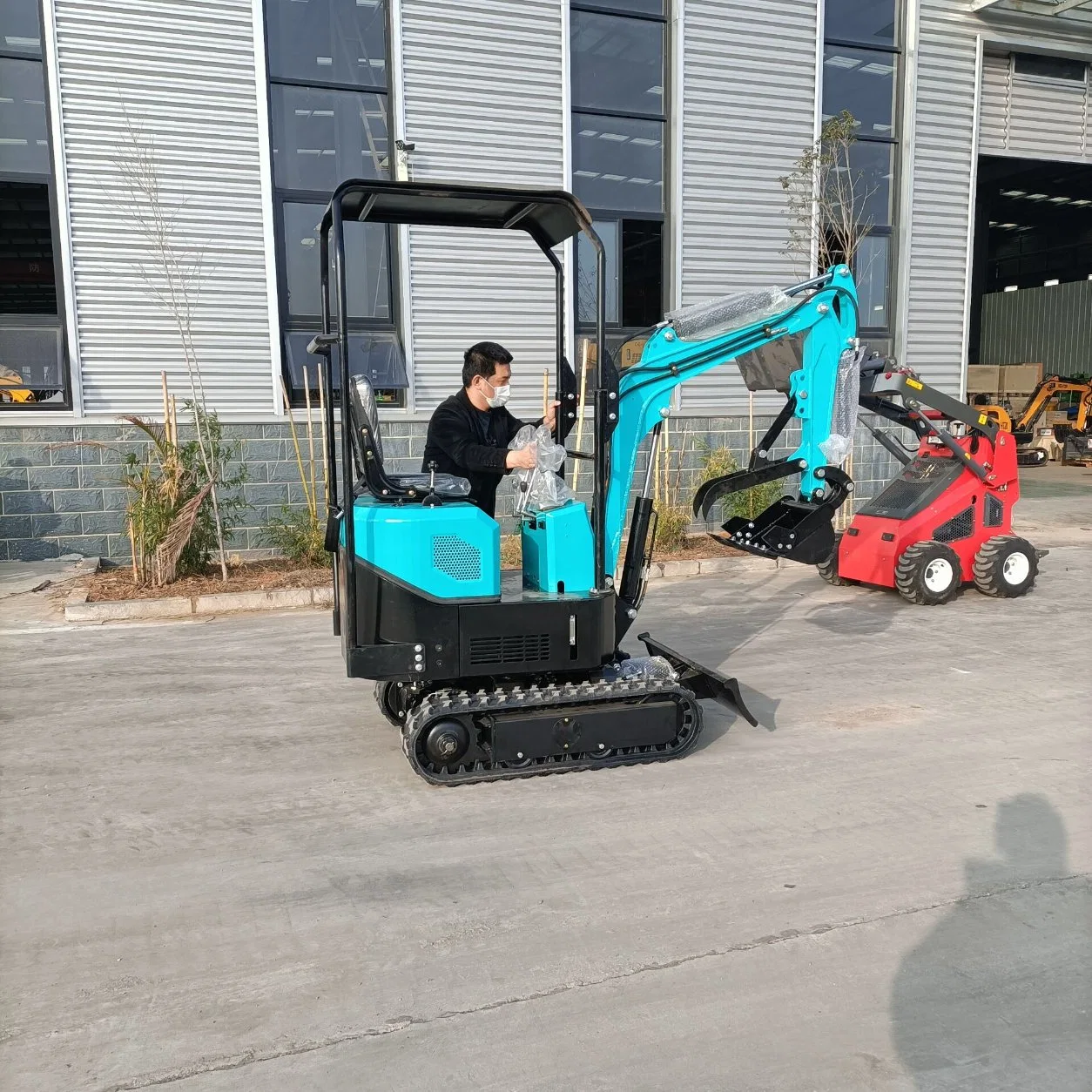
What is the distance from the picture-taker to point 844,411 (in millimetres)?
5562

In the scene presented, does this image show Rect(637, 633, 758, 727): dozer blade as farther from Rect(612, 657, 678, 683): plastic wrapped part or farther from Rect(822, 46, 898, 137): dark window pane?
Rect(822, 46, 898, 137): dark window pane

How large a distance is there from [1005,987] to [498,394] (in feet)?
11.2

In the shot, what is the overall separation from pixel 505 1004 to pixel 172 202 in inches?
368

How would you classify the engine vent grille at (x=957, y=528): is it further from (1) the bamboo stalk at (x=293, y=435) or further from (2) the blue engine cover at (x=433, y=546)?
(1) the bamboo stalk at (x=293, y=435)

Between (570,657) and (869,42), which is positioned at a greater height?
(869,42)

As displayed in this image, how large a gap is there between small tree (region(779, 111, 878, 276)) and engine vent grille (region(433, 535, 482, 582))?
901 centimetres

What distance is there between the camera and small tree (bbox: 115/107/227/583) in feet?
32.1

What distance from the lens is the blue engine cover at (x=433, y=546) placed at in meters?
4.44

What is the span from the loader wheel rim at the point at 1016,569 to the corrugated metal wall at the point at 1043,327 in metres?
23.9

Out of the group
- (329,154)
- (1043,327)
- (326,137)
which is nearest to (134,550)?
(329,154)

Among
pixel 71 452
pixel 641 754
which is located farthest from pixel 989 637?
pixel 71 452

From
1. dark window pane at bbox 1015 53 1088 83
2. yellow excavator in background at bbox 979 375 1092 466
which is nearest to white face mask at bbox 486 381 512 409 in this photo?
dark window pane at bbox 1015 53 1088 83

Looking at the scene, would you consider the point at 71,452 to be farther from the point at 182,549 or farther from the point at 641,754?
the point at 641,754

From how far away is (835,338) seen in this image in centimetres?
545
